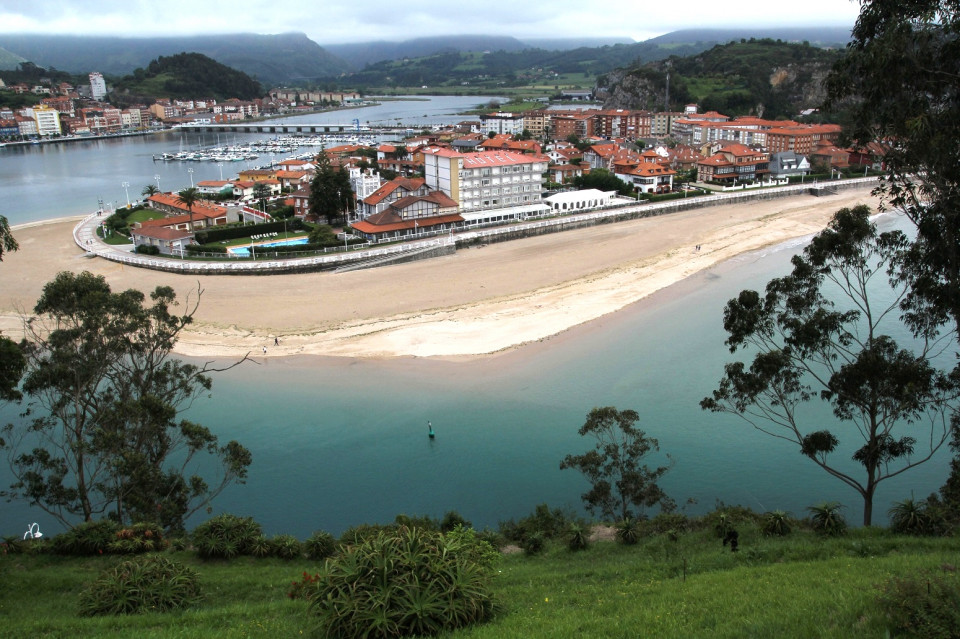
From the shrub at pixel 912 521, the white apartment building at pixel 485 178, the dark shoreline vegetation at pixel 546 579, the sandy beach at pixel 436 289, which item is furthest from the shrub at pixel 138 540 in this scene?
the white apartment building at pixel 485 178

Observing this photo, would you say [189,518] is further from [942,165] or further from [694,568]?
[942,165]

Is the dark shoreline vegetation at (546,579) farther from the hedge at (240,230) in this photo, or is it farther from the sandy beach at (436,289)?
the hedge at (240,230)

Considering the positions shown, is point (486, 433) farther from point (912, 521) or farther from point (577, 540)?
point (912, 521)

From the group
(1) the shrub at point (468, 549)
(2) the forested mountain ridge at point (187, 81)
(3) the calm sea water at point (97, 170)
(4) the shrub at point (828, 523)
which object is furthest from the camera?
(2) the forested mountain ridge at point (187, 81)

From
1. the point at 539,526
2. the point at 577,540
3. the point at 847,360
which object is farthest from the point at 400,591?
the point at 847,360

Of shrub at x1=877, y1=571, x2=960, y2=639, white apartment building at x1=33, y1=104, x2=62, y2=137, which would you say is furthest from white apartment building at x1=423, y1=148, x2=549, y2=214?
white apartment building at x1=33, y1=104, x2=62, y2=137
